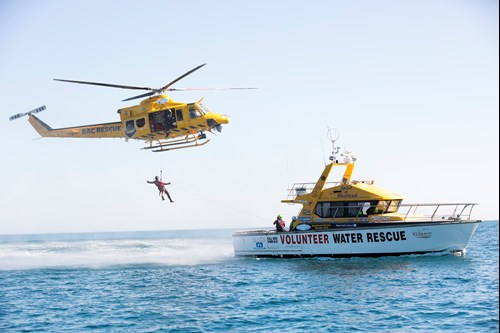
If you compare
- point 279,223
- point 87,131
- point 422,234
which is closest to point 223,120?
point 279,223

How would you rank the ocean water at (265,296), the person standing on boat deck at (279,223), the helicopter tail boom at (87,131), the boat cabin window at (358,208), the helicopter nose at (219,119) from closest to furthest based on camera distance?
the ocean water at (265,296)
the helicopter nose at (219,119)
the boat cabin window at (358,208)
the helicopter tail boom at (87,131)
the person standing on boat deck at (279,223)

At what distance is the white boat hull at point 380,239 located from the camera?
24.9 m

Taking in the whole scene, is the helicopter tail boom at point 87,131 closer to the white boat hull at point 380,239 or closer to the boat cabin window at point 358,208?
the white boat hull at point 380,239

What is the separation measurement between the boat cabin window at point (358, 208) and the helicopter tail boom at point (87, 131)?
1154 centimetres

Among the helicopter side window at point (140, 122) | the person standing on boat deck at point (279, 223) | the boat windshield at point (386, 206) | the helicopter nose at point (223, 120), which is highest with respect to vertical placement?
the helicopter side window at point (140, 122)

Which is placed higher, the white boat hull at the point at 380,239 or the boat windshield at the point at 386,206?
the boat windshield at the point at 386,206

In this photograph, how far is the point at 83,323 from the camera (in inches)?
588

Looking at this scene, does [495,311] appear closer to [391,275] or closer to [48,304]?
[391,275]

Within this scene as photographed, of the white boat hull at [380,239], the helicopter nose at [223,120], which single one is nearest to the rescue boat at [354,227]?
the white boat hull at [380,239]

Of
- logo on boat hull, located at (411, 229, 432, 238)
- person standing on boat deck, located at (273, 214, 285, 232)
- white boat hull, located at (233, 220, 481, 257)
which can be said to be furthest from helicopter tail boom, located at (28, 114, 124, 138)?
logo on boat hull, located at (411, 229, 432, 238)

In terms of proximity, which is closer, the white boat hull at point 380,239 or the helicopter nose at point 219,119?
the white boat hull at point 380,239

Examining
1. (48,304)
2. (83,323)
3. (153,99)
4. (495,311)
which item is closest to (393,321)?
(495,311)

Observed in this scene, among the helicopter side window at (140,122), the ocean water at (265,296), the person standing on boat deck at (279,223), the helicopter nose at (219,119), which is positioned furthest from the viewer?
the person standing on boat deck at (279,223)

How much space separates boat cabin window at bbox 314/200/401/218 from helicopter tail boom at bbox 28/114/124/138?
1154 cm
